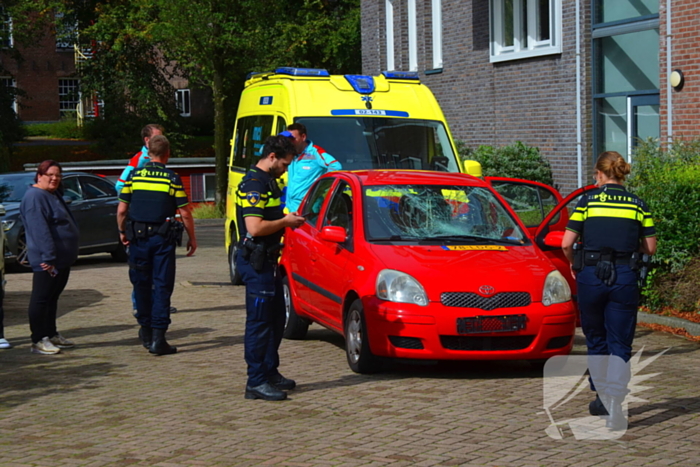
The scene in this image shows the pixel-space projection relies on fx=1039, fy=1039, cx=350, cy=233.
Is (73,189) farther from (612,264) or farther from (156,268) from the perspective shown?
(612,264)

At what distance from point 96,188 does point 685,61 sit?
9.73 meters

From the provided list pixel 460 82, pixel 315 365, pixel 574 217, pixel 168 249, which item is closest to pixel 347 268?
pixel 315 365

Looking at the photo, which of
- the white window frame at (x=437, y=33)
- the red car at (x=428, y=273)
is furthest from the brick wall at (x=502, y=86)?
the red car at (x=428, y=273)

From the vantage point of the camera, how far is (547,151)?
19078 mm

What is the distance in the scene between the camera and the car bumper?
7.67 metres

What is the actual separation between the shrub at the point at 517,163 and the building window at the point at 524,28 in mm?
1790

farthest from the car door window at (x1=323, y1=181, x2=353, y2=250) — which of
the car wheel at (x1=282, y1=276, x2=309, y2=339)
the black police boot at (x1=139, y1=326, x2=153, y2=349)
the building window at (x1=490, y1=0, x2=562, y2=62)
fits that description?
the building window at (x1=490, y1=0, x2=562, y2=62)

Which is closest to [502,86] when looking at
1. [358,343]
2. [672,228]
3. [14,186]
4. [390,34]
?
[390,34]

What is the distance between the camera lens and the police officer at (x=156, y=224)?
8.98 metres

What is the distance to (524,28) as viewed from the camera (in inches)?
781

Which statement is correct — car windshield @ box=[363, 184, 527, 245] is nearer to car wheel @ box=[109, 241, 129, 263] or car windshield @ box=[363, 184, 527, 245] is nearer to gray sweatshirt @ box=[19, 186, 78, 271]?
gray sweatshirt @ box=[19, 186, 78, 271]

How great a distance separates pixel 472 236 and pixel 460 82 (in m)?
13.9

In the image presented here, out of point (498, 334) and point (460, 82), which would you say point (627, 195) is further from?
point (460, 82)

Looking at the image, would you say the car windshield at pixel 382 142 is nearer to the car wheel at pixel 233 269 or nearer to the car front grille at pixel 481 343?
the car wheel at pixel 233 269
